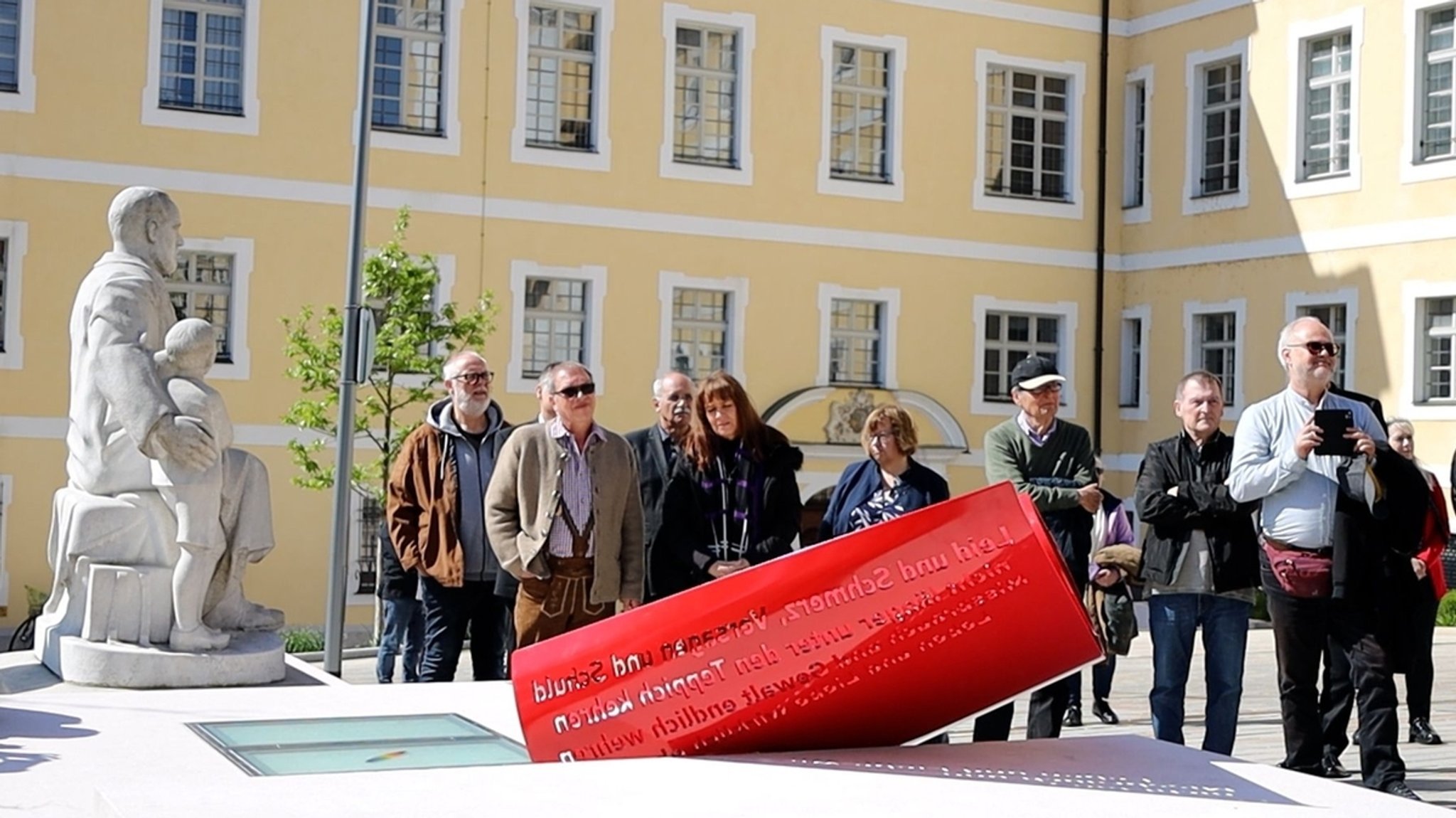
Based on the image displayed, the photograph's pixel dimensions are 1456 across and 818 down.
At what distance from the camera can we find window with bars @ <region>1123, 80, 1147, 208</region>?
2862 cm

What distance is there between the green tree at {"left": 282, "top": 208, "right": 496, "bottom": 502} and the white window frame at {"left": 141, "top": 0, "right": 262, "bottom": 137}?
7.30 feet

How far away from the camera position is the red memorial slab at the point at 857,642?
14.6 feet

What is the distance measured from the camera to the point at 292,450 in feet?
71.3

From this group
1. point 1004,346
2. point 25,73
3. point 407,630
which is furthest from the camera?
point 1004,346

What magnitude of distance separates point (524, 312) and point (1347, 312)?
10185 mm

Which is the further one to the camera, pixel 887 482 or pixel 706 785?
pixel 887 482

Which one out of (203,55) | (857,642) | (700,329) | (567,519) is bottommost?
Answer: (857,642)

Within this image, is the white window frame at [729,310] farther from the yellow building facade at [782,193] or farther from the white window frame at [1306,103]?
the white window frame at [1306,103]

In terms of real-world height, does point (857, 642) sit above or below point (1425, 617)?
above

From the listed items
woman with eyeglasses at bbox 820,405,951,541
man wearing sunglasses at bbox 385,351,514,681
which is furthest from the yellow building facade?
woman with eyeglasses at bbox 820,405,951,541

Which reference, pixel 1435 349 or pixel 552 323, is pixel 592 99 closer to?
pixel 552 323

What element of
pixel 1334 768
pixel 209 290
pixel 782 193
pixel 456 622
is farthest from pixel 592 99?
pixel 1334 768

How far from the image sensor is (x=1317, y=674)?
8117 millimetres

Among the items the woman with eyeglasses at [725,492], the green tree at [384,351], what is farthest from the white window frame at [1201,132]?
the woman with eyeglasses at [725,492]
